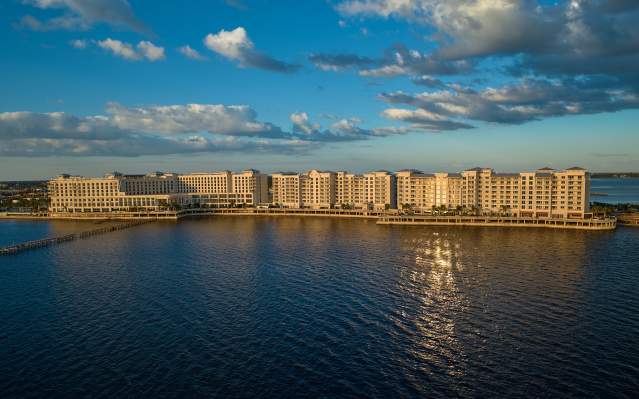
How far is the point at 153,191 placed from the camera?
6211 inches

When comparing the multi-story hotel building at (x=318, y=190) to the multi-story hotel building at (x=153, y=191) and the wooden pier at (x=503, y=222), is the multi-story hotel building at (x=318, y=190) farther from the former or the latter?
the wooden pier at (x=503, y=222)

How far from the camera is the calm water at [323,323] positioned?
28617mm

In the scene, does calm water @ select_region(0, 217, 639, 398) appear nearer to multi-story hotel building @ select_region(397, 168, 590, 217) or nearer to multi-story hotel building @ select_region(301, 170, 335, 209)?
multi-story hotel building @ select_region(397, 168, 590, 217)

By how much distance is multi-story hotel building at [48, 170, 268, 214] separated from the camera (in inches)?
5591

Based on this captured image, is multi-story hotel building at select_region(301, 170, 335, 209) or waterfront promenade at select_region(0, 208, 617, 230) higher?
multi-story hotel building at select_region(301, 170, 335, 209)

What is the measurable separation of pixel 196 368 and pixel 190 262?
3408 centimetres

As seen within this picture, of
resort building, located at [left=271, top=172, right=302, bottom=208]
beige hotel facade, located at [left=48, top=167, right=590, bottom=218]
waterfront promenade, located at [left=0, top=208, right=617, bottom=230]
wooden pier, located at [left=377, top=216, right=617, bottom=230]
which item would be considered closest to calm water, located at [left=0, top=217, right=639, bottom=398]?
wooden pier, located at [left=377, top=216, right=617, bottom=230]

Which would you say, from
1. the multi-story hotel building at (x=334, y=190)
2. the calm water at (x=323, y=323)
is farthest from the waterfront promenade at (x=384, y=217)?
the calm water at (x=323, y=323)

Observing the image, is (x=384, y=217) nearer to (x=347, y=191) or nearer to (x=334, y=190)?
(x=347, y=191)

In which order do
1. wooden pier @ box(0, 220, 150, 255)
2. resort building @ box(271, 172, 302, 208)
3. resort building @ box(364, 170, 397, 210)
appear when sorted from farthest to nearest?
1. resort building @ box(271, 172, 302, 208)
2. resort building @ box(364, 170, 397, 210)
3. wooden pier @ box(0, 220, 150, 255)

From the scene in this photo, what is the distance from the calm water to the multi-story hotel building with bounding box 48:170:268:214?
7197 centimetres

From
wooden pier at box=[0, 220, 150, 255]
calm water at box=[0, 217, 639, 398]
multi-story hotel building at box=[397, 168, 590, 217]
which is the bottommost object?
calm water at box=[0, 217, 639, 398]

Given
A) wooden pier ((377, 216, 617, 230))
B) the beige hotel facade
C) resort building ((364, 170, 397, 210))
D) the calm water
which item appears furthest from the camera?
resort building ((364, 170, 397, 210))

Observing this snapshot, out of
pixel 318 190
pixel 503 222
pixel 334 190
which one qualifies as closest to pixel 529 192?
pixel 503 222
